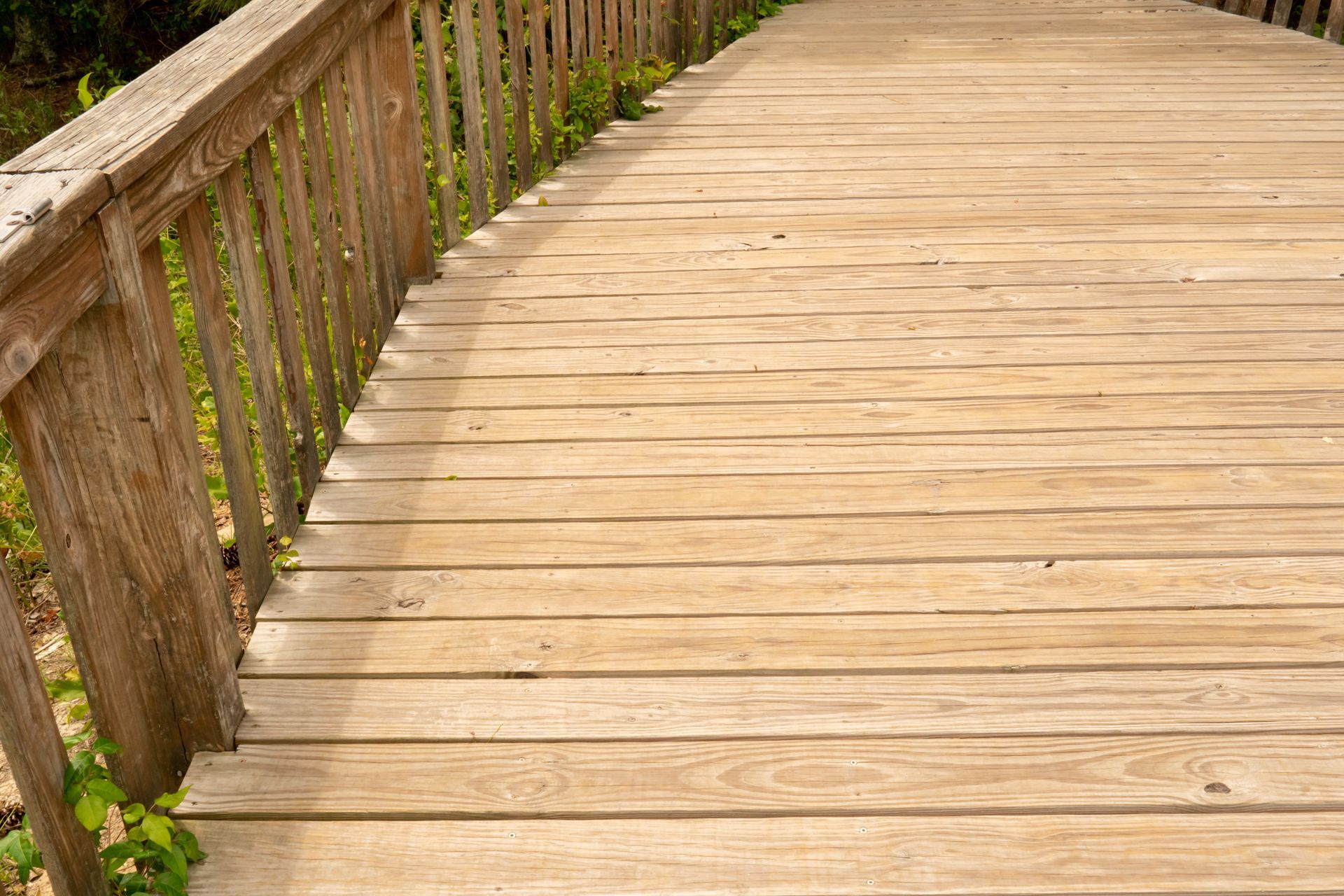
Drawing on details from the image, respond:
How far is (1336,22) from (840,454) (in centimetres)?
500

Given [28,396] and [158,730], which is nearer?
[28,396]

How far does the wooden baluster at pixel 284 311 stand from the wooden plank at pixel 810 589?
294mm

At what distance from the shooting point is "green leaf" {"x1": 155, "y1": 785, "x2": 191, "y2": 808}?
164 centimetres

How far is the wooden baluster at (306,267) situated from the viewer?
2.31m

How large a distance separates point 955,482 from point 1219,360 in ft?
2.96

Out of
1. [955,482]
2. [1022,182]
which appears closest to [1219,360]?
[955,482]

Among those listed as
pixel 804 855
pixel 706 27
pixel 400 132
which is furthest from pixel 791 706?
pixel 706 27

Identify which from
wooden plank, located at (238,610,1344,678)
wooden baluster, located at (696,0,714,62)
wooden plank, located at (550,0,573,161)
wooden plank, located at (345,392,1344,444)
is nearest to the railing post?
wooden plank, located at (238,610,1344,678)

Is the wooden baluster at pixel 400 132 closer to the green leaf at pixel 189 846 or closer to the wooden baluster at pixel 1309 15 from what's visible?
the green leaf at pixel 189 846

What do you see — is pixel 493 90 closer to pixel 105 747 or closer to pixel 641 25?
pixel 641 25

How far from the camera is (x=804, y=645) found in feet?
6.63

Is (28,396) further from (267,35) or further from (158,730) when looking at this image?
(267,35)

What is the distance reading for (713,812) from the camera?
5.59 ft

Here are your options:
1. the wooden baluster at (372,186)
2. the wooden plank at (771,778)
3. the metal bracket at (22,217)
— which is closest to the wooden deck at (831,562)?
the wooden plank at (771,778)
